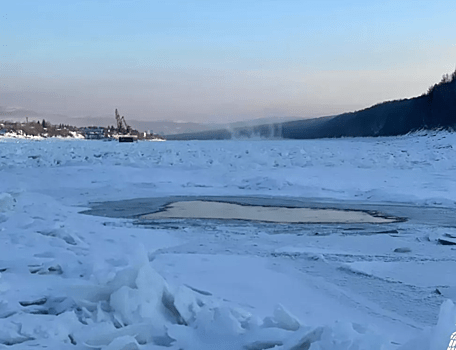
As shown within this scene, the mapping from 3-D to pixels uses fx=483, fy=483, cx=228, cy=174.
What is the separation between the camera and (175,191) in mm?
10781

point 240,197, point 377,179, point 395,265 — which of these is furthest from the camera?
point 377,179

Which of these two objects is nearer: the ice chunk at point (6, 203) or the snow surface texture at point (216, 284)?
the snow surface texture at point (216, 284)

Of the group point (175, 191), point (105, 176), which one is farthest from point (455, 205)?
point (105, 176)

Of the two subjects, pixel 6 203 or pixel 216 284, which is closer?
pixel 216 284

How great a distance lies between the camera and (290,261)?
189 inches

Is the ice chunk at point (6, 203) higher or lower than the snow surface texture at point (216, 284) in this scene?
higher

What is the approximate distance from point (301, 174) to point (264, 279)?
348 inches

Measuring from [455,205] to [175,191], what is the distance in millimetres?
5675

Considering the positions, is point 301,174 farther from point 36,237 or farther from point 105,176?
point 36,237

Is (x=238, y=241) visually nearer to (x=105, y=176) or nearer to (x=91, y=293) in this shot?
(x=91, y=293)

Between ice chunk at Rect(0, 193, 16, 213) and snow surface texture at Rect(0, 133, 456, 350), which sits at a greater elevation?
ice chunk at Rect(0, 193, 16, 213)

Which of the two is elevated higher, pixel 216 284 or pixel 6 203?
pixel 6 203

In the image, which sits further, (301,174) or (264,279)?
(301,174)

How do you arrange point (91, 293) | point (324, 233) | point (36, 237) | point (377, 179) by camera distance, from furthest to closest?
point (377, 179) → point (324, 233) → point (36, 237) → point (91, 293)
